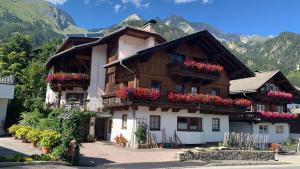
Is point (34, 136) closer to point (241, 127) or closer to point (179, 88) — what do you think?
point (179, 88)

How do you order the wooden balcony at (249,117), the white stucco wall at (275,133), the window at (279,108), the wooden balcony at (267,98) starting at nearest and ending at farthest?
the wooden balcony at (249,117) → the wooden balcony at (267,98) → the white stucco wall at (275,133) → the window at (279,108)

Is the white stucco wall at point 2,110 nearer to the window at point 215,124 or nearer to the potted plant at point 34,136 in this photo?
the potted plant at point 34,136

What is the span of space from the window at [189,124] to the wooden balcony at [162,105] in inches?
34.9

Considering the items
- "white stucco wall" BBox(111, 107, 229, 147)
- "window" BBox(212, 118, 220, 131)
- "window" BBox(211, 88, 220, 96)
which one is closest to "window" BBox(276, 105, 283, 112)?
"window" BBox(211, 88, 220, 96)

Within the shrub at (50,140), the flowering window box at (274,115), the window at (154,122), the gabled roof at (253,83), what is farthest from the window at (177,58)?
the shrub at (50,140)

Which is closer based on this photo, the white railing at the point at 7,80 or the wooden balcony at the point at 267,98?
the white railing at the point at 7,80

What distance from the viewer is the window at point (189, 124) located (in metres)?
31.4

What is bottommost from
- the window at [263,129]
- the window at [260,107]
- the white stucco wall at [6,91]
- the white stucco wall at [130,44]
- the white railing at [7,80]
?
the window at [263,129]

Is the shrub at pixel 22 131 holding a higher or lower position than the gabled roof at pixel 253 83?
lower

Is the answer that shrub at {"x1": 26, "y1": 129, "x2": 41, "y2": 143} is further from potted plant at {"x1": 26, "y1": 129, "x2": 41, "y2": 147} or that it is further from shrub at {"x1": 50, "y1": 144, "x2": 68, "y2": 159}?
shrub at {"x1": 50, "y1": 144, "x2": 68, "y2": 159}

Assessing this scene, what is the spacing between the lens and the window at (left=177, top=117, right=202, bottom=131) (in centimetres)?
3137

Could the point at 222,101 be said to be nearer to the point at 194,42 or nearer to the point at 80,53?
the point at 194,42

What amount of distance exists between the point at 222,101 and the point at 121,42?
447 inches

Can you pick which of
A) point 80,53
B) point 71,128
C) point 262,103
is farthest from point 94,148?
point 262,103
